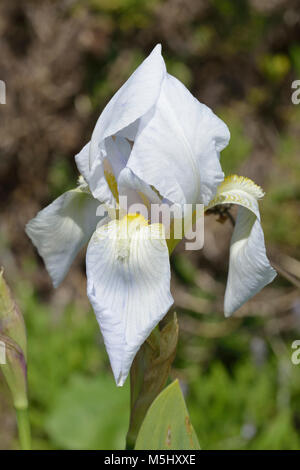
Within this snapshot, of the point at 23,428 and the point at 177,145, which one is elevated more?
the point at 177,145

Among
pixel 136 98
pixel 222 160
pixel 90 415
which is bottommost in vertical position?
pixel 90 415

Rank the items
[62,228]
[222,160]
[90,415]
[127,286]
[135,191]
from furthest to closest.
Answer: [222,160] < [90,415] < [62,228] < [135,191] < [127,286]

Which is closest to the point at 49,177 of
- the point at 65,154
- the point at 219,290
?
the point at 65,154

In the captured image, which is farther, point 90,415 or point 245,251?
point 90,415

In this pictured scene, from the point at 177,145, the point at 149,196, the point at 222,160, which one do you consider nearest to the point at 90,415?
the point at 149,196

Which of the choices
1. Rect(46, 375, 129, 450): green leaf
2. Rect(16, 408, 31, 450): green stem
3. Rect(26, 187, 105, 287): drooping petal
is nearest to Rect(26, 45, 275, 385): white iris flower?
Rect(26, 187, 105, 287): drooping petal

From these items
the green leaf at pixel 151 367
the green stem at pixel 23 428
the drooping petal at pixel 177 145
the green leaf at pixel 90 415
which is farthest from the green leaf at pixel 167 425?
the green leaf at pixel 90 415

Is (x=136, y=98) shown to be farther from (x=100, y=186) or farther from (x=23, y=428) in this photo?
(x=23, y=428)
